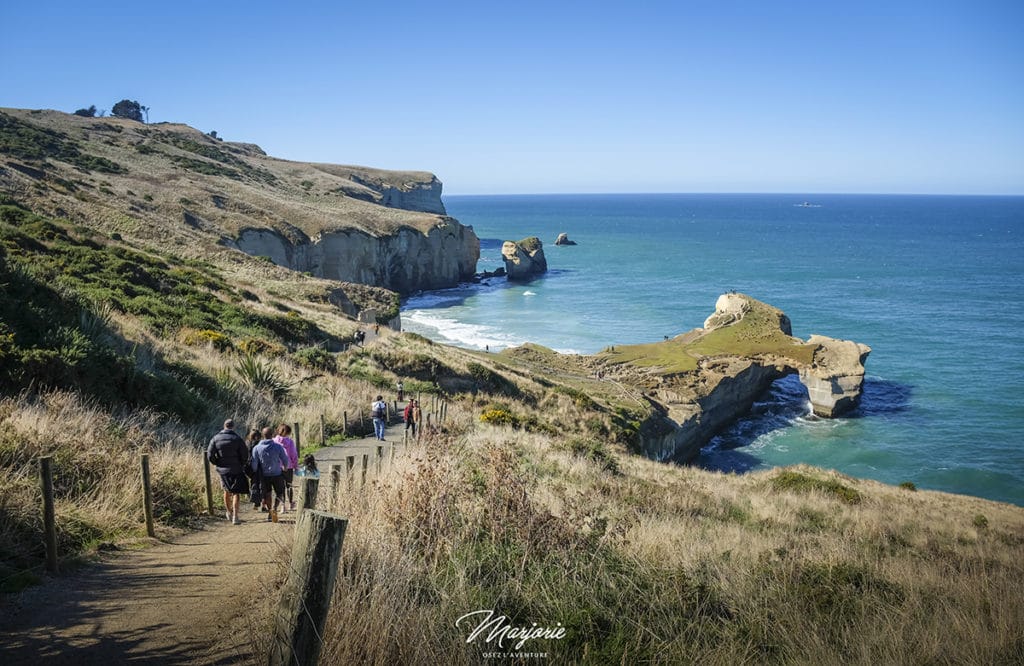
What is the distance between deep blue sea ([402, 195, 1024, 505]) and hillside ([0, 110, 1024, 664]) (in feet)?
46.2

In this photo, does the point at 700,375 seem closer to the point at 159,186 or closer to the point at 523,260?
the point at 159,186

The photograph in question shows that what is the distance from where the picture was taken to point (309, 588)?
355cm

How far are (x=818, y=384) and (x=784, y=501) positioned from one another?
2961 cm

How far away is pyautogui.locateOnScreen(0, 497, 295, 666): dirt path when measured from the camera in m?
4.44

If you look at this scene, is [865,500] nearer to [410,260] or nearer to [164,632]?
[164,632]

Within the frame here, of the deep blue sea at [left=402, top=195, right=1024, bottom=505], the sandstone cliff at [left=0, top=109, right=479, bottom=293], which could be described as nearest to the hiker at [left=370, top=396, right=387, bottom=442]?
the deep blue sea at [left=402, top=195, right=1024, bottom=505]

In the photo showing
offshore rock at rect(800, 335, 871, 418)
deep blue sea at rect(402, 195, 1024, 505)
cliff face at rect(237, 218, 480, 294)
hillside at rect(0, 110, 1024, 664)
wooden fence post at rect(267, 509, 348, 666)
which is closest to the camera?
wooden fence post at rect(267, 509, 348, 666)

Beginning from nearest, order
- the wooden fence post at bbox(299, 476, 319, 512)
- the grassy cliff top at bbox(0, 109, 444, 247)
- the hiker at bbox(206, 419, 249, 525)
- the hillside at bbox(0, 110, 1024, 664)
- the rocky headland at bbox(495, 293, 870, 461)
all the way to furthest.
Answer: the wooden fence post at bbox(299, 476, 319, 512) < the hillside at bbox(0, 110, 1024, 664) < the hiker at bbox(206, 419, 249, 525) < the rocky headland at bbox(495, 293, 870, 461) < the grassy cliff top at bbox(0, 109, 444, 247)

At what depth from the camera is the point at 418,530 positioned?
17.6ft

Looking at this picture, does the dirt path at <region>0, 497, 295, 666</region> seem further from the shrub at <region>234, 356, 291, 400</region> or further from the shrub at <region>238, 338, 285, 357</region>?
the shrub at <region>238, 338, 285, 357</region>

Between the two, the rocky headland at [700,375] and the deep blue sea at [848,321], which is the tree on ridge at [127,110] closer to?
the deep blue sea at [848,321]

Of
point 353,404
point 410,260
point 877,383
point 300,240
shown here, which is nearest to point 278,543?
point 353,404

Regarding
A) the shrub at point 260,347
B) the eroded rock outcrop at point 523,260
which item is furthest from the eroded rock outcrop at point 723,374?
the eroded rock outcrop at point 523,260

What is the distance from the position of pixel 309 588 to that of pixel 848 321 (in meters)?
69.1
